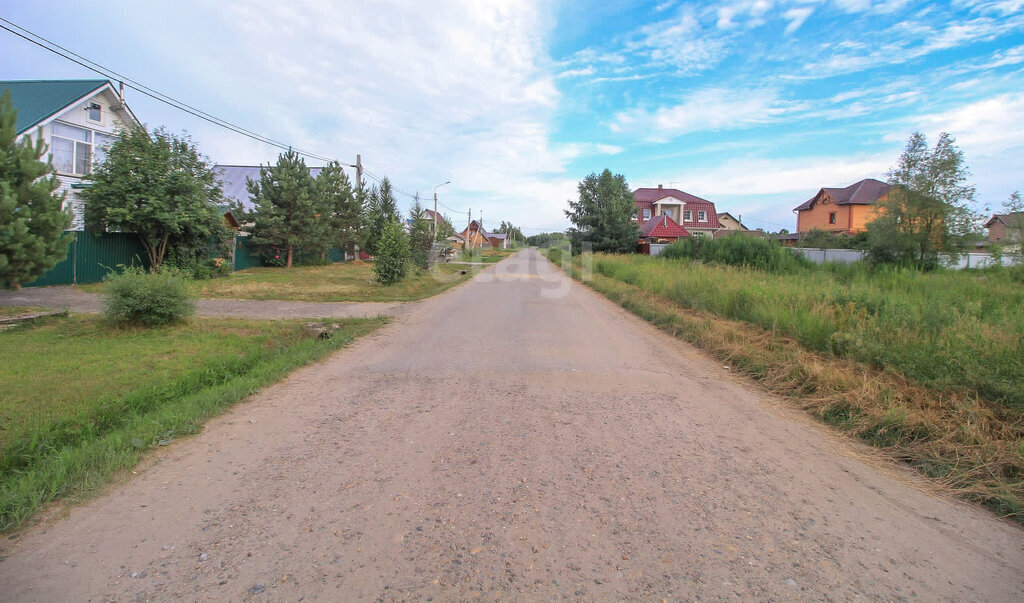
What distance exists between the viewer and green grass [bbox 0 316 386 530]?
3592 mm

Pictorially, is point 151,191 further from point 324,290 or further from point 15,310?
point 15,310

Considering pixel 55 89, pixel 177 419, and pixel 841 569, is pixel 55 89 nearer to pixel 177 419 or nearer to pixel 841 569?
pixel 177 419

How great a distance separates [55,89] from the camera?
2136 centimetres

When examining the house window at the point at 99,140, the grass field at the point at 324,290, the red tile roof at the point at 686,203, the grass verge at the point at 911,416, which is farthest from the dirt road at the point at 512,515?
the red tile roof at the point at 686,203

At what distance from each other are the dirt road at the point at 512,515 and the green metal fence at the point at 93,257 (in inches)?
622

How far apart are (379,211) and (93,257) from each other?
23.3 metres

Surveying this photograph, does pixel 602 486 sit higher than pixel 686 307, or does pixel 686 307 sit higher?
→ pixel 686 307

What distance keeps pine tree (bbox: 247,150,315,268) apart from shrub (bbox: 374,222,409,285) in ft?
33.3

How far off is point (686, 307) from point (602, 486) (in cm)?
1016

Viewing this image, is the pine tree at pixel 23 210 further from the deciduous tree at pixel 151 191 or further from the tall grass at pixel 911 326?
the tall grass at pixel 911 326

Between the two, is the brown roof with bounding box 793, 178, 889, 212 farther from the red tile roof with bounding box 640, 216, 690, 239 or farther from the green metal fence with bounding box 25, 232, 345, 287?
the green metal fence with bounding box 25, 232, 345, 287

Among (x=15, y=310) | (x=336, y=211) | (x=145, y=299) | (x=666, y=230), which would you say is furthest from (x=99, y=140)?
(x=666, y=230)

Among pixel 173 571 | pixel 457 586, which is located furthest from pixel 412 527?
pixel 173 571

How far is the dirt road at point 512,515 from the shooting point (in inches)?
97.7
